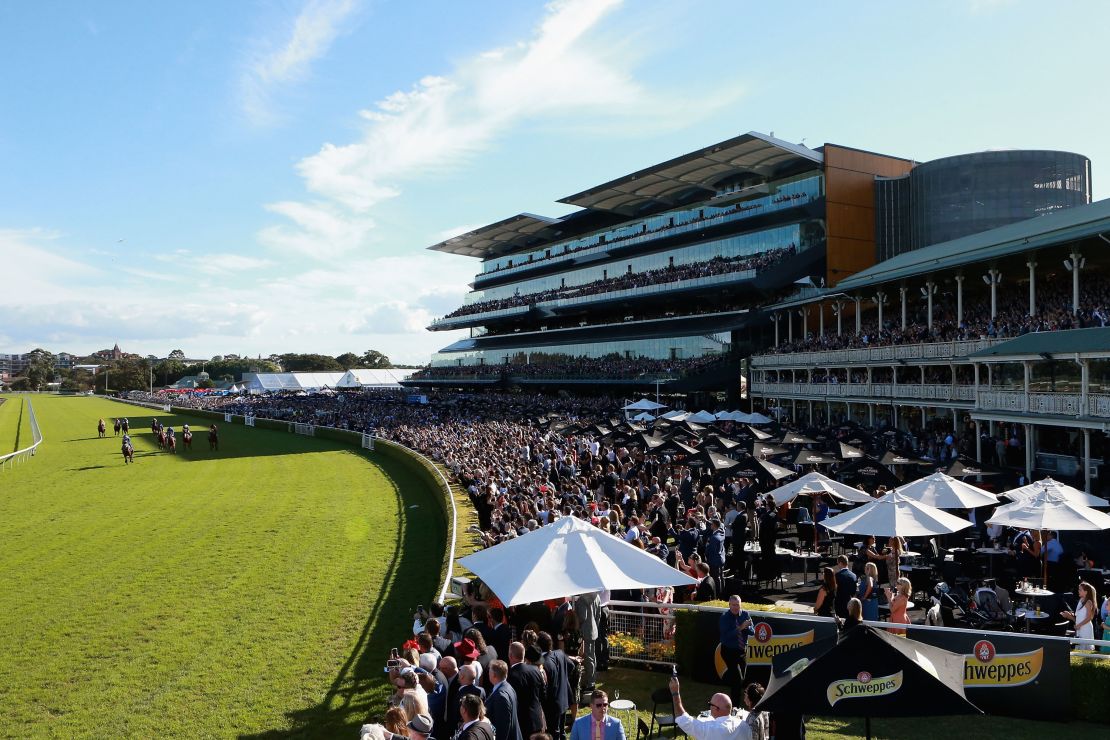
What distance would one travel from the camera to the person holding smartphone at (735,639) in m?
7.26

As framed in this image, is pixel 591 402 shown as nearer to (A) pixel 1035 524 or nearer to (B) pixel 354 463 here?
(B) pixel 354 463

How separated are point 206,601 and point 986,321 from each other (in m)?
26.9

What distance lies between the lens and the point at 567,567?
7508 mm

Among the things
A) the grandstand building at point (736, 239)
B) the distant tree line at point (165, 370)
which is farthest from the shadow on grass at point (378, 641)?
the distant tree line at point (165, 370)

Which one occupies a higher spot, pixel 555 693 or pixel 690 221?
pixel 690 221

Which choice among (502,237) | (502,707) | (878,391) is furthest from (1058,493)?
(502,237)

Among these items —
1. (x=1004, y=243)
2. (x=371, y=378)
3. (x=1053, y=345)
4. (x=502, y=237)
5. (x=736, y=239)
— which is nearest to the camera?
(x=1053, y=345)

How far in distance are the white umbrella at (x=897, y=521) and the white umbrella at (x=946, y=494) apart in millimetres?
1425

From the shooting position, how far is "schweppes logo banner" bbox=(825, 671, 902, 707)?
16.9 feet

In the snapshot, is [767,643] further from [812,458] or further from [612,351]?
[612,351]

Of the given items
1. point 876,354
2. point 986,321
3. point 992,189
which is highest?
point 992,189

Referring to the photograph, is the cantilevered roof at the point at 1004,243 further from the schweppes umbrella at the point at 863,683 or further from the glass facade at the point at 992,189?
the schweppes umbrella at the point at 863,683

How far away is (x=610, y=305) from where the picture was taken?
199ft

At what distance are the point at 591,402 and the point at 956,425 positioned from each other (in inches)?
888
